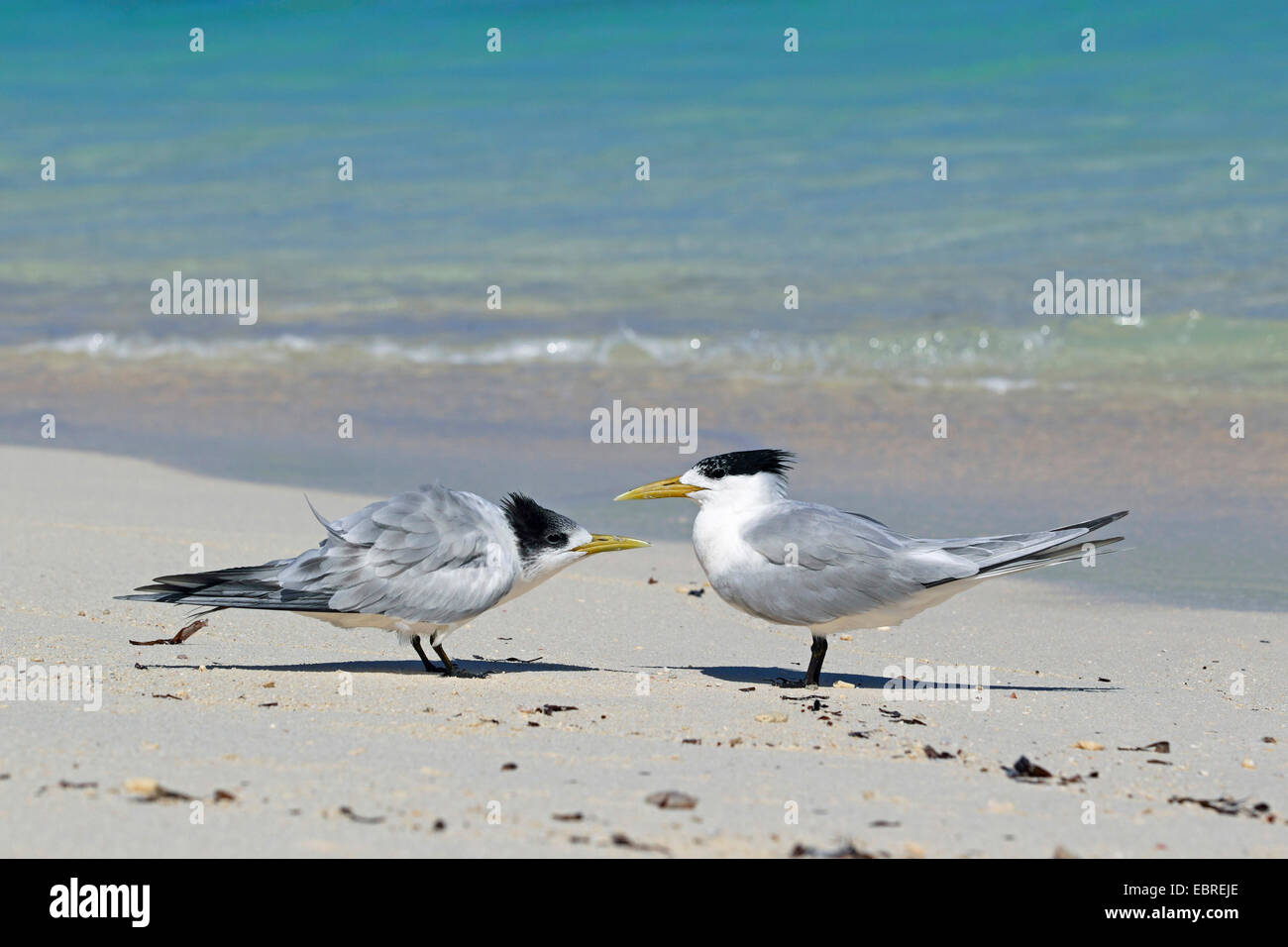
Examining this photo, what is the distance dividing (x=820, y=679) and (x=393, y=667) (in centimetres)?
158

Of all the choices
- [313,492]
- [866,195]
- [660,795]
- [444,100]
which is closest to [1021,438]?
[313,492]

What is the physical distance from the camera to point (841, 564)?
5.32 meters

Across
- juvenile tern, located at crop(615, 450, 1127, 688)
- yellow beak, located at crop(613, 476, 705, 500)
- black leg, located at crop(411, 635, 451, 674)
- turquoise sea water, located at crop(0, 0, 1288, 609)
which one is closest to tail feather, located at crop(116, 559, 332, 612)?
black leg, located at crop(411, 635, 451, 674)

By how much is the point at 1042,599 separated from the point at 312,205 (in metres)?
15.1

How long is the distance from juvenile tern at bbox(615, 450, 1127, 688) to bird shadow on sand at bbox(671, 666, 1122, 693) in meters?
0.18

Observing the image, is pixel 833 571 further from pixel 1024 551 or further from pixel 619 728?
pixel 619 728

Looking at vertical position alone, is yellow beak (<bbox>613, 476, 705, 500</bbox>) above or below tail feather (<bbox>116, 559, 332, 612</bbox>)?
above

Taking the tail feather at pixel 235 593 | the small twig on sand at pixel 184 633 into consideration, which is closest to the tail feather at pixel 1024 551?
the tail feather at pixel 235 593

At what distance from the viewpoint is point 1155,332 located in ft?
41.2

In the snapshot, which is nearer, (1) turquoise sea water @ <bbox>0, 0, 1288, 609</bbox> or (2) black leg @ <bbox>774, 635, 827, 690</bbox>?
(2) black leg @ <bbox>774, 635, 827, 690</bbox>

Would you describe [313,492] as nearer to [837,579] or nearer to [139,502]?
[139,502]

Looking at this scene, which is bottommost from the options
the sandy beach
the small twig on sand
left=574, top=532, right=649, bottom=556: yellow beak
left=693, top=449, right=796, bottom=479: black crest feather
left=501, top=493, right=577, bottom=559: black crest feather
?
the sandy beach

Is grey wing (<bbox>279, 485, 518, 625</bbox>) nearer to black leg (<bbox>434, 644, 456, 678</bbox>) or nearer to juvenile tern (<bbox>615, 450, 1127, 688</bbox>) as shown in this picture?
black leg (<bbox>434, 644, 456, 678</bbox>)

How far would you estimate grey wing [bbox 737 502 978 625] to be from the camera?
5.27 metres
